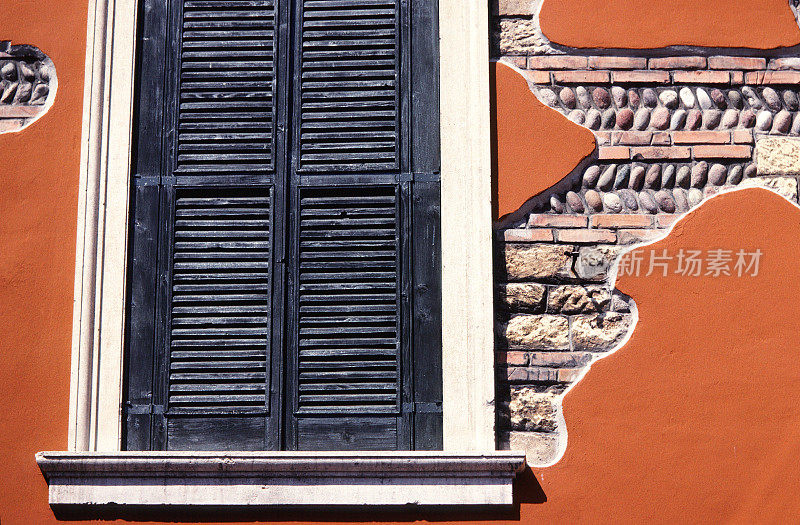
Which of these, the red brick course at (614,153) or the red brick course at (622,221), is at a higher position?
the red brick course at (614,153)

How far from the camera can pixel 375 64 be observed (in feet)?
12.6

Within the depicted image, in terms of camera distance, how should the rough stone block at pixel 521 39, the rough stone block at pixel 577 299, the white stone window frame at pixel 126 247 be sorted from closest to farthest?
the white stone window frame at pixel 126 247 < the rough stone block at pixel 577 299 < the rough stone block at pixel 521 39

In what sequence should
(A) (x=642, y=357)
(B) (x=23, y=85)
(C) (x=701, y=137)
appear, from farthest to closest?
(B) (x=23, y=85), (C) (x=701, y=137), (A) (x=642, y=357)

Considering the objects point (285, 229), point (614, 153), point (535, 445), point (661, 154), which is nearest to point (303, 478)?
point (535, 445)

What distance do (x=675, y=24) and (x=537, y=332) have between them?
137 centimetres

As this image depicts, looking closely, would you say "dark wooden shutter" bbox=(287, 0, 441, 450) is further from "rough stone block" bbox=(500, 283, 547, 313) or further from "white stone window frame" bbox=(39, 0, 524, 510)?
"rough stone block" bbox=(500, 283, 547, 313)

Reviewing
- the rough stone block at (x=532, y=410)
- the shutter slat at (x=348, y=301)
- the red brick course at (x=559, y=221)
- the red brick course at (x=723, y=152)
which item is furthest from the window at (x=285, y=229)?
the red brick course at (x=723, y=152)

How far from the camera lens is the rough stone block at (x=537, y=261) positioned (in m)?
3.58

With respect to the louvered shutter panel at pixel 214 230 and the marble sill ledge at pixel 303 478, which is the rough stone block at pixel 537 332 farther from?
the louvered shutter panel at pixel 214 230

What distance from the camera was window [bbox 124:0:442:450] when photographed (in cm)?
355

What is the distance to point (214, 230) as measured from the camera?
12.1ft

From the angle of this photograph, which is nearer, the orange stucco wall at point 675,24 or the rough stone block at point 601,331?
the rough stone block at point 601,331

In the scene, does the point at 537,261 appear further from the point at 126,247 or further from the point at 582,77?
the point at 126,247

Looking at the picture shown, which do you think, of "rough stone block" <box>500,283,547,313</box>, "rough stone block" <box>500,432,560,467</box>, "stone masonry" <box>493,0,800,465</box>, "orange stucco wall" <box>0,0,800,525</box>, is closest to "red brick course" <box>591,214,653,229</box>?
"stone masonry" <box>493,0,800,465</box>
